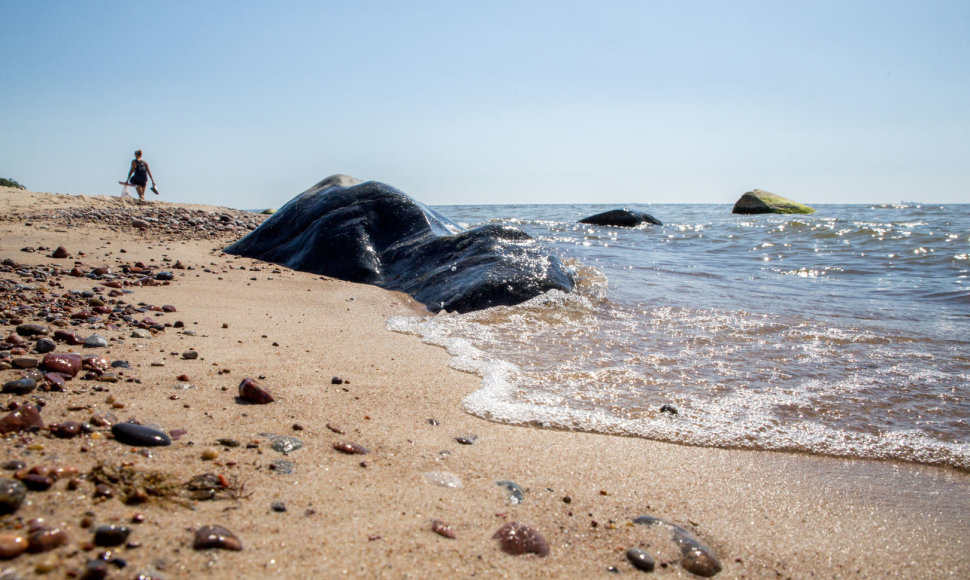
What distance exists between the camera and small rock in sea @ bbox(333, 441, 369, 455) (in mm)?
2115

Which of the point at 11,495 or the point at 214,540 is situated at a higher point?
the point at 11,495

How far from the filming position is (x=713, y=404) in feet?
10.2

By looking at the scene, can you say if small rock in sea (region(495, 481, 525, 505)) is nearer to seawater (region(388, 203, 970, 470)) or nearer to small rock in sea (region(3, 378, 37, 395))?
seawater (region(388, 203, 970, 470))

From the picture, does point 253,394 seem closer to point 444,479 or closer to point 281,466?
point 281,466

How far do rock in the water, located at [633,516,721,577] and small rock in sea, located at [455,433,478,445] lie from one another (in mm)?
768

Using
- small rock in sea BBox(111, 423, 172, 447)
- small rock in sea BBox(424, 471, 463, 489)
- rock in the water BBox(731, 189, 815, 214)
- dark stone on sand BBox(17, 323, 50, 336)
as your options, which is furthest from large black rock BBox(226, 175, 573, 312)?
rock in the water BBox(731, 189, 815, 214)

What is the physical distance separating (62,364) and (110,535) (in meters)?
1.45

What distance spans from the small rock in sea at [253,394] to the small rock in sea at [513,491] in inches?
44.2

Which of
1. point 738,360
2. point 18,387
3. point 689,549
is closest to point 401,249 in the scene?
point 738,360

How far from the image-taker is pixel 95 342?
2.93m

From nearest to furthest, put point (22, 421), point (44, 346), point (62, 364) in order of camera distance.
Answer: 1. point (22, 421)
2. point (62, 364)
3. point (44, 346)

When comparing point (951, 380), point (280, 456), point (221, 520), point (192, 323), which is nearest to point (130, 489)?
point (221, 520)

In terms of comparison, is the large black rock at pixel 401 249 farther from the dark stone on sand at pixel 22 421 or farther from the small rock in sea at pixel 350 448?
the dark stone on sand at pixel 22 421

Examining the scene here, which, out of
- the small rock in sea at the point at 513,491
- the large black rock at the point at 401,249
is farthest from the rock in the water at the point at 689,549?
the large black rock at the point at 401,249
